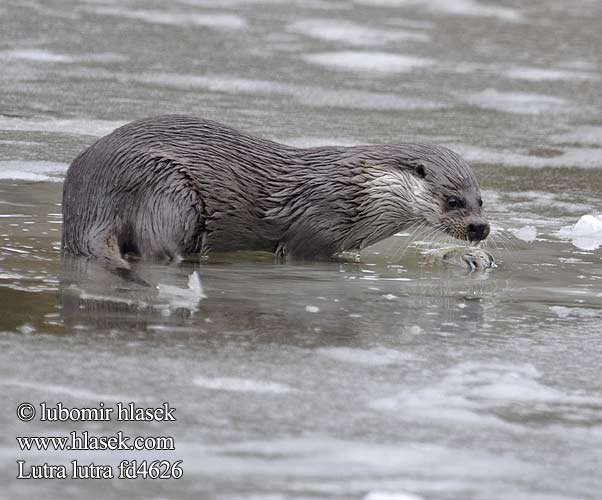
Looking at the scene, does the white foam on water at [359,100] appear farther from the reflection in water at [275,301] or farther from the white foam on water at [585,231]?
the reflection in water at [275,301]

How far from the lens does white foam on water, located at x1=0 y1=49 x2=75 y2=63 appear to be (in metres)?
8.65

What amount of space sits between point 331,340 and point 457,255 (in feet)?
4.53

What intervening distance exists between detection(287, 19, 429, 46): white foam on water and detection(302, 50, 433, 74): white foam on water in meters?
0.49

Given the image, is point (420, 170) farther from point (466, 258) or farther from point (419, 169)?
point (466, 258)

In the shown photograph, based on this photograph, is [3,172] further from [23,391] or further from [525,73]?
[525,73]

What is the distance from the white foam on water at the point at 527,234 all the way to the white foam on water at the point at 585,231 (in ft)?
0.45

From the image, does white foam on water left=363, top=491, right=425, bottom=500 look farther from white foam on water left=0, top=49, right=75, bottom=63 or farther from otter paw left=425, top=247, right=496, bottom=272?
white foam on water left=0, top=49, right=75, bottom=63

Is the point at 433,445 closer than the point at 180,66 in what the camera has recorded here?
Yes

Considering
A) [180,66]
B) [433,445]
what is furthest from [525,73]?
[433,445]

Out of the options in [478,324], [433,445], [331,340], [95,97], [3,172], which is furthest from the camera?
[95,97]

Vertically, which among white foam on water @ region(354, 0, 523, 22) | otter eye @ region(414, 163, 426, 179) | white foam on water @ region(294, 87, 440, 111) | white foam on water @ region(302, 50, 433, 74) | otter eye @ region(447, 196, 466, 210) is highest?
white foam on water @ region(354, 0, 523, 22)

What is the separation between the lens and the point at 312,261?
4910 millimetres

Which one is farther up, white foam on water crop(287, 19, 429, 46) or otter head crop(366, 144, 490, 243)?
white foam on water crop(287, 19, 429, 46)

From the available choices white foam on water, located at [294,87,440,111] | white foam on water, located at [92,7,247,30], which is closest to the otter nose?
white foam on water, located at [294,87,440,111]
